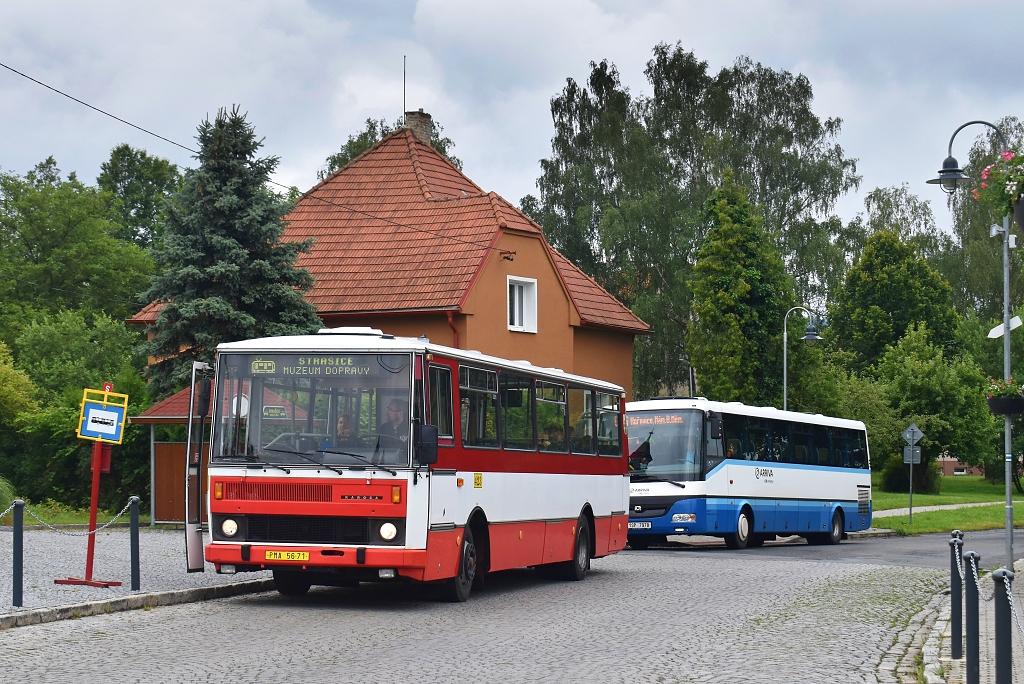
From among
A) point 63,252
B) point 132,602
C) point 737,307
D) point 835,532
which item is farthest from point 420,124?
point 132,602

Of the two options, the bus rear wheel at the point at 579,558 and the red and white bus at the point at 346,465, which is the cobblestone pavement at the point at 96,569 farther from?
the bus rear wheel at the point at 579,558

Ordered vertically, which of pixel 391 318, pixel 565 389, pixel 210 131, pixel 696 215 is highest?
pixel 696 215

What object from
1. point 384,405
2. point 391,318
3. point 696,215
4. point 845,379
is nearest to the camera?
point 384,405

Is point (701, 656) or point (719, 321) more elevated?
point (719, 321)

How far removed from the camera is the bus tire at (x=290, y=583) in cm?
1731

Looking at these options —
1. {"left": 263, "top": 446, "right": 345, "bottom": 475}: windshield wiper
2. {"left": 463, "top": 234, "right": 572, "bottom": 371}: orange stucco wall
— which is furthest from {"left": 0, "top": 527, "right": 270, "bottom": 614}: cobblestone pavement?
{"left": 463, "top": 234, "right": 572, "bottom": 371}: orange stucco wall

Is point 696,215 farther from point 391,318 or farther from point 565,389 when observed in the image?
point 565,389

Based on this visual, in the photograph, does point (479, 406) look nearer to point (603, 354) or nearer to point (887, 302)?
point (603, 354)

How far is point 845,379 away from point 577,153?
55.1 feet

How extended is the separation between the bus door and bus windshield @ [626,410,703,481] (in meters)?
15.0

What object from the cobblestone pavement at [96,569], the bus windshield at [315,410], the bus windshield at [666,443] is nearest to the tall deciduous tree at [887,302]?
the bus windshield at [666,443]

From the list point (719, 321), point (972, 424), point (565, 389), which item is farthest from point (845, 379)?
point (565, 389)

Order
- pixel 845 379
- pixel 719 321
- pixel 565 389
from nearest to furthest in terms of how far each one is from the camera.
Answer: pixel 565 389
pixel 719 321
pixel 845 379

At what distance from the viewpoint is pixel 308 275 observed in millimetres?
33656
